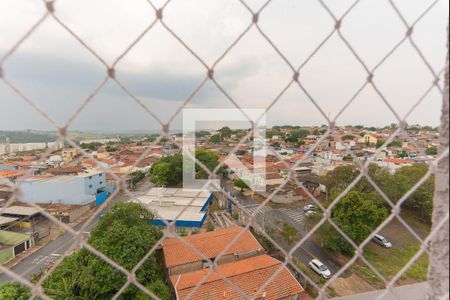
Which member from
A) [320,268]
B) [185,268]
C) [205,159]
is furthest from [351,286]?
[205,159]

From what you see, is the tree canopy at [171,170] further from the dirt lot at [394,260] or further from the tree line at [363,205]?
the dirt lot at [394,260]

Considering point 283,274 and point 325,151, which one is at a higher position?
point 325,151

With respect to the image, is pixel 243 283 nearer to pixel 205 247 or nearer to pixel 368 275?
pixel 205 247

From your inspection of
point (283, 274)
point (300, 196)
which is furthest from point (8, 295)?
point (300, 196)

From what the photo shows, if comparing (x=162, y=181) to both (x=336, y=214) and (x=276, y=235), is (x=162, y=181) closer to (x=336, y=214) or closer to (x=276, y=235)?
(x=276, y=235)

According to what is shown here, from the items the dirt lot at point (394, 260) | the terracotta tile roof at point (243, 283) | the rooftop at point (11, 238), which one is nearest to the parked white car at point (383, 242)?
the dirt lot at point (394, 260)

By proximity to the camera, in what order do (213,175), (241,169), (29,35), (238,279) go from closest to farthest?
(29,35) < (213,175) < (238,279) < (241,169)
